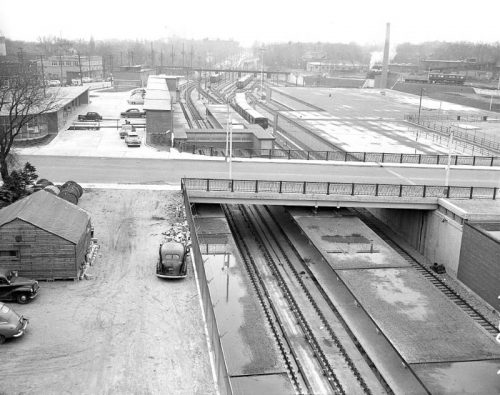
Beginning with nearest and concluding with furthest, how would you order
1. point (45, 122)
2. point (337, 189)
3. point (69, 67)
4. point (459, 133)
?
point (337, 189)
point (45, 122)
point (459, 133)
point (69, 67)

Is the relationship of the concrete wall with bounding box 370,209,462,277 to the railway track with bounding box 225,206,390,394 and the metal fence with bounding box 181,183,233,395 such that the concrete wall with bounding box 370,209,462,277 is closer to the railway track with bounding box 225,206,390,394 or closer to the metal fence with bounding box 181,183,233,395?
the railway track with bounding box 225,206,390,394

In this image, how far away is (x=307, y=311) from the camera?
19.4 metres

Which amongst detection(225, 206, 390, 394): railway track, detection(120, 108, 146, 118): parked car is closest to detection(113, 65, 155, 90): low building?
detection(120, 108, 146, 118): parked car

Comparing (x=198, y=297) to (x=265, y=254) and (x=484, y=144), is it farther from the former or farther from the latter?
(x=484, y=144)

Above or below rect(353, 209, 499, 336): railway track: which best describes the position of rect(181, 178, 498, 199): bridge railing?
above

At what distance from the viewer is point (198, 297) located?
1644 centimetres

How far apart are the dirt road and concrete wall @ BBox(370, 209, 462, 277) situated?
11.8m

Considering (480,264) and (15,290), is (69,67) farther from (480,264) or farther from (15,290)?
(15,290)

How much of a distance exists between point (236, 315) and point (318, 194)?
9.69 meters

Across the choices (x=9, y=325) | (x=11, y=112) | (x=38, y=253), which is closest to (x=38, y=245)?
(x=38, y=253)

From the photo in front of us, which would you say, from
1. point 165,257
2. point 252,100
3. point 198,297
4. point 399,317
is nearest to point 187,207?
point 165,257

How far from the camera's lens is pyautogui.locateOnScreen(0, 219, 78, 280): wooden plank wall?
16.6 metres

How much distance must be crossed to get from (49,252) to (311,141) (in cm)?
3266

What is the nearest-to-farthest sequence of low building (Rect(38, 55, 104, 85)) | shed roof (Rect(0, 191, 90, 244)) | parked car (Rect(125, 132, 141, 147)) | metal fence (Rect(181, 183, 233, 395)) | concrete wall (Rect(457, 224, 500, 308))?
metal fence (Rect(181, 183, 233, 395)) → shed roof (Rect(0, 191, 90, 244)) → concrete wall (Rect(457, 224, 500, 308)) → parked car (Rect(125, 132, 141, 147)) → low building (Rect(38, 55, 104, 85))
